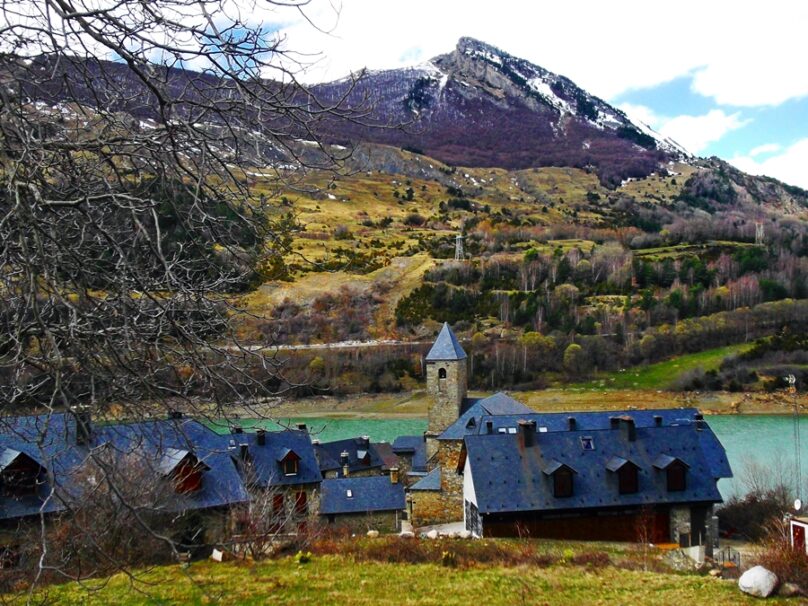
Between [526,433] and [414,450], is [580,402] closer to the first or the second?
[414,450]

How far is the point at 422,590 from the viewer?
9.35 meters

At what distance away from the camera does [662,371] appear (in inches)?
2798

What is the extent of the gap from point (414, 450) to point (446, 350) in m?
5.35

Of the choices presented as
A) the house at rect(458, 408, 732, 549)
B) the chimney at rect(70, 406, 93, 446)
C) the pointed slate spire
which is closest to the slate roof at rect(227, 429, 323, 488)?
the house at rect(458, 408, 732, 549)

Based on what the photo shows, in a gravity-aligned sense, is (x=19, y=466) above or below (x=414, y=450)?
above

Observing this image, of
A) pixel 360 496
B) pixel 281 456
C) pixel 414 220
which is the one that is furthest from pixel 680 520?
pixel 414 220

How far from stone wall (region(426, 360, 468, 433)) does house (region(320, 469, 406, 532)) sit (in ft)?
17.6

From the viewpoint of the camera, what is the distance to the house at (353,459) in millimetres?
31406

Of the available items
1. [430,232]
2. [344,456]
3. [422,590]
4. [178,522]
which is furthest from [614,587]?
[430,232]

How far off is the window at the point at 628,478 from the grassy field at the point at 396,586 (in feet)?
35.0

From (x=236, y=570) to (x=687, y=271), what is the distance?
88163 mm

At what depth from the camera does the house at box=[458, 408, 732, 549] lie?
797 inches

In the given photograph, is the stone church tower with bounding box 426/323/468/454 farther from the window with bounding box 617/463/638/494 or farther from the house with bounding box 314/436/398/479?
the window with bounding box 617/463/638/494

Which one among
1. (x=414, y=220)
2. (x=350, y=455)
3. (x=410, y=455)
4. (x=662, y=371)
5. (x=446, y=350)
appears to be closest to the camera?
(x=446, y=350)
